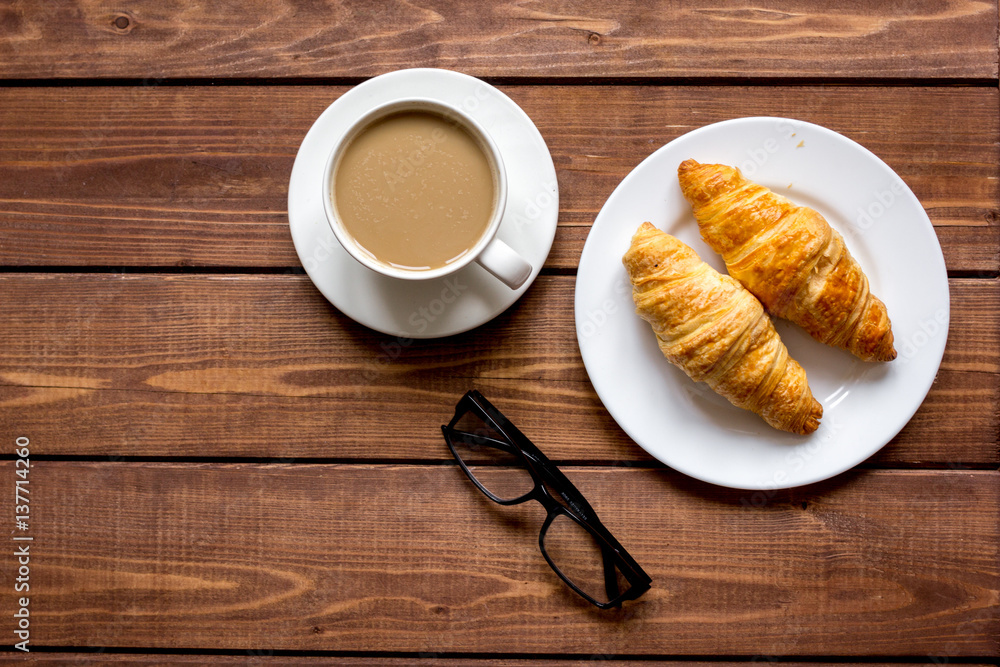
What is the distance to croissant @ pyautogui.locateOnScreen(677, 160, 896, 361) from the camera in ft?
3.30

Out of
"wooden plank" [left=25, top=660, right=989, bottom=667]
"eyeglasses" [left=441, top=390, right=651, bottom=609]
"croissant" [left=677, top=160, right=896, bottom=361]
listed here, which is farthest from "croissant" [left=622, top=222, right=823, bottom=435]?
"wooden plank" [left=25, top=660, right=989, bottom=667]

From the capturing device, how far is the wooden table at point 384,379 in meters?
1.16

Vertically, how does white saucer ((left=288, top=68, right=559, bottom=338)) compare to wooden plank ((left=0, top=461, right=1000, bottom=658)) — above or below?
above

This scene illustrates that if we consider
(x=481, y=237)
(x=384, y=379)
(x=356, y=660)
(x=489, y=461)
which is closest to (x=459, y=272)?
(x=481, y=237)

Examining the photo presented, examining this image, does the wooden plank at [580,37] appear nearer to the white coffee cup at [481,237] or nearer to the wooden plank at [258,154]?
the wooden plank at [258,154]

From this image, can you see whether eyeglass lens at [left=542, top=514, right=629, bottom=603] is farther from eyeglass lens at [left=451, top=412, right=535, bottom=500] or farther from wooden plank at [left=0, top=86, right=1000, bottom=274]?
wooden plank at [left=0, top=86, right=1000, bottom=274]

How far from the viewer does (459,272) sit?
1.08m

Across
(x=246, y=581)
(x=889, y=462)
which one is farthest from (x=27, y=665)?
(x=889, y=462)

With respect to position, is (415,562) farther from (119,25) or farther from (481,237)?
(119,25)

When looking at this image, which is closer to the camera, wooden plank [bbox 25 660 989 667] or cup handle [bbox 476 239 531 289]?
cup handle [bbox 476 239 531 289]

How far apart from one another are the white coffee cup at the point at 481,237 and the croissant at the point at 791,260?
0.32m

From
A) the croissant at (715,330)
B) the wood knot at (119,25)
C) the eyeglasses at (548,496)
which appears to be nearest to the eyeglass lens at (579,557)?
the eyeglasses at (548,496)

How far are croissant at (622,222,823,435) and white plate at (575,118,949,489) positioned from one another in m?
0.06

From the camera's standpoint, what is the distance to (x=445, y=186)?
0.98 meters
